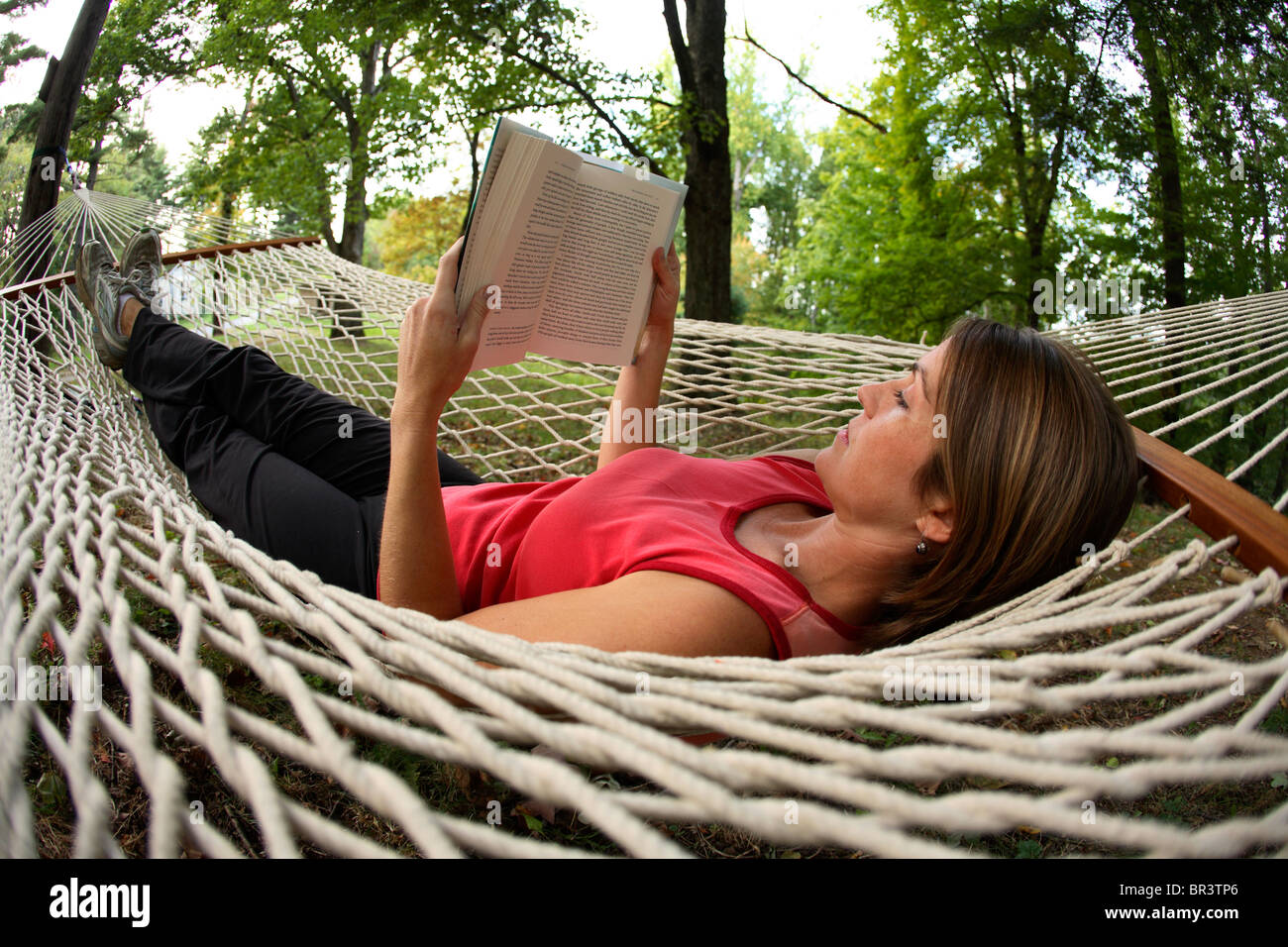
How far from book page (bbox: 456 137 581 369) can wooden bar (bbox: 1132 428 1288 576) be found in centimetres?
95

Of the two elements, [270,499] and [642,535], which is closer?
[642,535]

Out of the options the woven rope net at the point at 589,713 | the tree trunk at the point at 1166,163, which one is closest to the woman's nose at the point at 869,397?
the woven rope net at the point at 589,713

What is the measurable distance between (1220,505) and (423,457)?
3.27 ft

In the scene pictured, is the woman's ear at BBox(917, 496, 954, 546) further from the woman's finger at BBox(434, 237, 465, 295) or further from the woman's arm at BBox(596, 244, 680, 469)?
the woman's finger at BBox(434, 237, 465, 295)

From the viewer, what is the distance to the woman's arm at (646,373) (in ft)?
4.85

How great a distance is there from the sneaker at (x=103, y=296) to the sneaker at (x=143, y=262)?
4 cm

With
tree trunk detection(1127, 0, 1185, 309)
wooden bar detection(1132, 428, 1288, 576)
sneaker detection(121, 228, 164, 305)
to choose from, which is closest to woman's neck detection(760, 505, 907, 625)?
wooden bar detection(1132, 428, 1288, 576)

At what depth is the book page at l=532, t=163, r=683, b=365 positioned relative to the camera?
4.03ft

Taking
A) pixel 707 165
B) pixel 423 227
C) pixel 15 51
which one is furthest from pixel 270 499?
pixel 423 227

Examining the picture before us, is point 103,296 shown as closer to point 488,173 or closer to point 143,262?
point 143,262

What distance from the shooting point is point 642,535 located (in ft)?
A: 3.42

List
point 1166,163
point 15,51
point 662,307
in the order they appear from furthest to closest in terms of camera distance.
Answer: point 1166,163 → point 15,51 → point 662,307

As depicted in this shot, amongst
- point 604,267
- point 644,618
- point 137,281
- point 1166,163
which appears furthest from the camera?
point 1166,163
